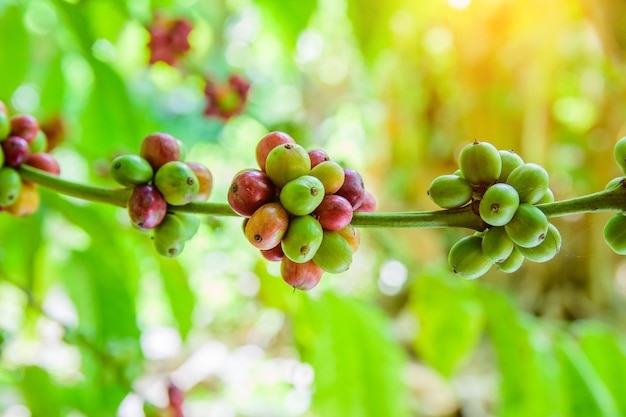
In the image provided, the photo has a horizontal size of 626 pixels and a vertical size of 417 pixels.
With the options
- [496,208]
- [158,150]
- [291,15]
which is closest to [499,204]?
[496,208]

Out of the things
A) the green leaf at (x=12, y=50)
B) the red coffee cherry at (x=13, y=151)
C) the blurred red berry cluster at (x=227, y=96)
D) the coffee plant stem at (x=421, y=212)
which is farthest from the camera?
the blurred red berry cluster at (x=227, y=96)

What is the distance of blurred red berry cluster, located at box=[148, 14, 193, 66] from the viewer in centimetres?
84

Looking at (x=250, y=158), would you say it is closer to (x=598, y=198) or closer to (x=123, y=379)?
(x=123, y=379)

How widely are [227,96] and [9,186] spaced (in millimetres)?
503

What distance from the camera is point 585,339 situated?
97 centimetres

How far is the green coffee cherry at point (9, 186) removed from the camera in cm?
40

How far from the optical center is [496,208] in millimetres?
313

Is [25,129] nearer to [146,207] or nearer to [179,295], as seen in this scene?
[146,207]

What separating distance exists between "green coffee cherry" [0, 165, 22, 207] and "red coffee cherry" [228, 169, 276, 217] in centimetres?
17

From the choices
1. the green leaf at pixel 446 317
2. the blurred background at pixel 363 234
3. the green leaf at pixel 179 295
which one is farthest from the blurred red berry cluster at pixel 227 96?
the green leaf at pixel 446 317

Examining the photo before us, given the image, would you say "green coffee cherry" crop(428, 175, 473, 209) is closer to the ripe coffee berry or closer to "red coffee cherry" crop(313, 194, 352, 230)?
"red coffee cherry" crop(313, 194, 352, 230)

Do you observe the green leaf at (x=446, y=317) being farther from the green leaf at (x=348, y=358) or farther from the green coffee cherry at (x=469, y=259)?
the green coffee cherry at (x=469, y=259)

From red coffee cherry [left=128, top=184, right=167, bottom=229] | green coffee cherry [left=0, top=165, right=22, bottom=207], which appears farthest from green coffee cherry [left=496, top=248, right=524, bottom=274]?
green coffee cherry [left=0, top=165, right=22, bottom=207]

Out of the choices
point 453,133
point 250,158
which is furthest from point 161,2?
point 250,158
